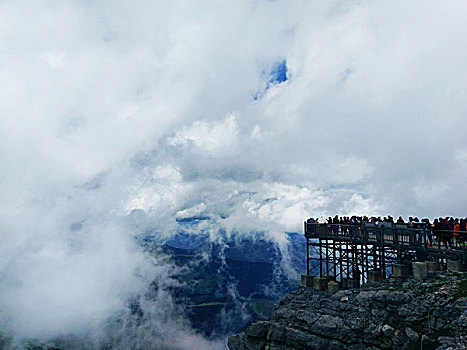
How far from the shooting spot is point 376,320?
2281cm

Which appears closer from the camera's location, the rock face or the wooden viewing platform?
the rock face

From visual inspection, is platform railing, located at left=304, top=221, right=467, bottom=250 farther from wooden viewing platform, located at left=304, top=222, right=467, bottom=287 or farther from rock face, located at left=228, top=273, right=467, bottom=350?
rock face, located at left=228, top=273, right=467, bottom=350

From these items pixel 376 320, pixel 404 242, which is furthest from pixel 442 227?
pixel 376 320

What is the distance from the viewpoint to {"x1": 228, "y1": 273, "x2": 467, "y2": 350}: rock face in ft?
63.2

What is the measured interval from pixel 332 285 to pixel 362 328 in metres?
7.77

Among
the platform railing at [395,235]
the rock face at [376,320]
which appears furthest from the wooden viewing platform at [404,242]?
the rock face at [376,320]

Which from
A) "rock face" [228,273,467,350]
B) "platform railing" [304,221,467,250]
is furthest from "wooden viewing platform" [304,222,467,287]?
"rock face" [228,273,467,350]

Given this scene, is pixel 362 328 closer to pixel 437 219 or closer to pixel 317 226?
pixel 437 219

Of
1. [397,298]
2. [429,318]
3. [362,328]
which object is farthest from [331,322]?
[429,318]

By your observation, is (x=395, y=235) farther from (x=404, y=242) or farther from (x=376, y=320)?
(x=376, y=320)

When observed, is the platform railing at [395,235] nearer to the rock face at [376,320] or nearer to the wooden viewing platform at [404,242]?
the wooden viewing platform at [404,242]

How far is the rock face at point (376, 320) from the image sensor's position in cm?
1925

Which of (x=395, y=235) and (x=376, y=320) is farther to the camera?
(x=395, y=235)

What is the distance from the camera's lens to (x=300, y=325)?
1061 inches
